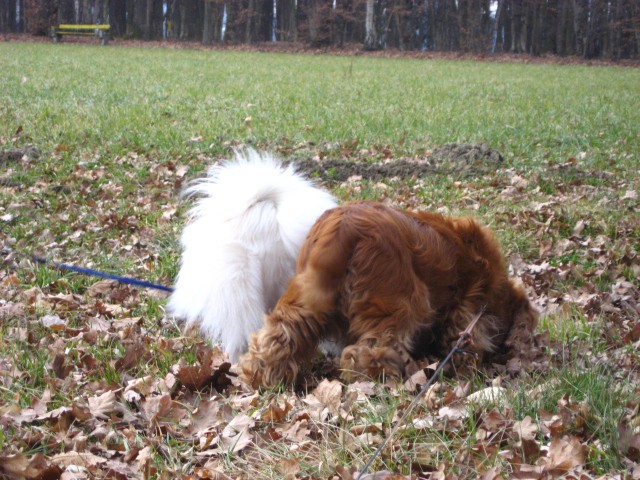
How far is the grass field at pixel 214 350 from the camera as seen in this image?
2.52 meters

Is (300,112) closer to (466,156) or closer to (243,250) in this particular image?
A: (466,156)

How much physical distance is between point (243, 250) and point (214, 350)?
23.7 inches

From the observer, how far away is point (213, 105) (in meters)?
12.9

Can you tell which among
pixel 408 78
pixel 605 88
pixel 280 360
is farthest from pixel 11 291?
pixel 605 88

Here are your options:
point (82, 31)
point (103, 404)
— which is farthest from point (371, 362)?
point (82, 31)

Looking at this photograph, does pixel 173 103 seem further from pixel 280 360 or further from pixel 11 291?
pixel 280 360

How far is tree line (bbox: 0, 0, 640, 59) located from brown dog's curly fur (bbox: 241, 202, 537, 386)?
42589 mm

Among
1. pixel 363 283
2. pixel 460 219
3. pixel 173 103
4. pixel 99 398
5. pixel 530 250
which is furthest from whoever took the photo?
pixel 173 103

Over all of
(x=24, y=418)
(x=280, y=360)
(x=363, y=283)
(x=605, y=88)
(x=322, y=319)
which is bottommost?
(x=24, y=418)

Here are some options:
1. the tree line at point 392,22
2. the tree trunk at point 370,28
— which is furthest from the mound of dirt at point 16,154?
the tree line at point 392,22

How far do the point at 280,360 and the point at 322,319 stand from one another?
0.28 meters

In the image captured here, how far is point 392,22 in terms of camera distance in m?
46.9

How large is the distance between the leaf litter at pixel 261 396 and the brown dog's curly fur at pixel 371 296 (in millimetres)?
162

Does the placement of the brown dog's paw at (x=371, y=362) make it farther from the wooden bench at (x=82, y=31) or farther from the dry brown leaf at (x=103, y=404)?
the wooden bench at (x=82, y=31)
